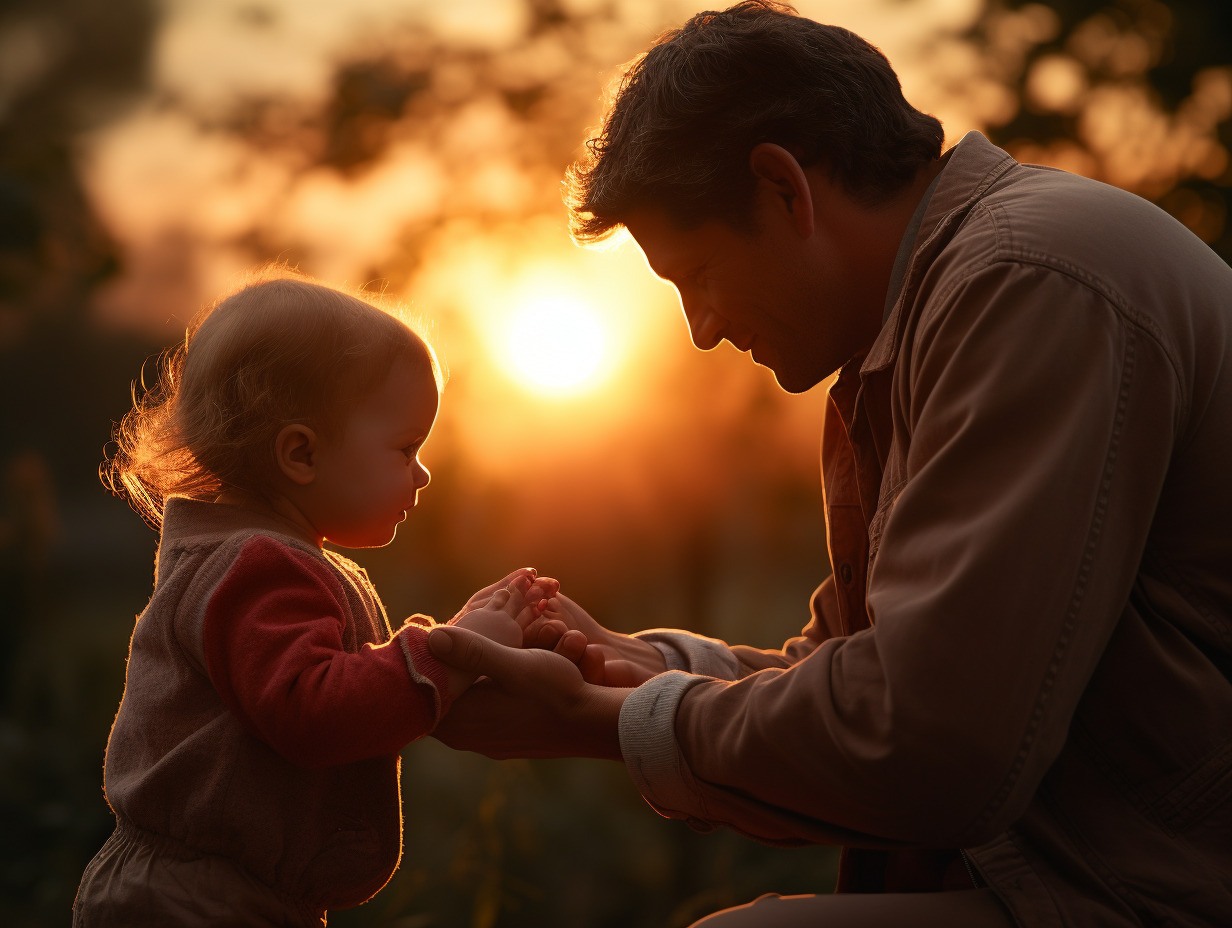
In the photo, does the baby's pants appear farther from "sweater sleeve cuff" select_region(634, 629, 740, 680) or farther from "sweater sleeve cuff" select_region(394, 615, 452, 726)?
"sweater sleeve cuff" select_region(634, 629, 740, 680)

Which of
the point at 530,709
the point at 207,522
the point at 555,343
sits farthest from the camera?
the point at 555,343

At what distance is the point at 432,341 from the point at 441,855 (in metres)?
2.97

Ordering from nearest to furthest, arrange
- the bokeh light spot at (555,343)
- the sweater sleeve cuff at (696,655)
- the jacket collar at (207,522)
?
the jacket collar at (207,522) < the sweater sleeve cuff at (696,655) < the bokeh light spot at (555,343)

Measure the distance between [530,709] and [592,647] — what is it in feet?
0.88

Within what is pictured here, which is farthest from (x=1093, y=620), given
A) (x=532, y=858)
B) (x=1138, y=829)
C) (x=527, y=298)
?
(x=532, y=858)

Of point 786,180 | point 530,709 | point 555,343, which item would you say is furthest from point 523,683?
point 555,343

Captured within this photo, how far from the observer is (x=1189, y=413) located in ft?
4.84

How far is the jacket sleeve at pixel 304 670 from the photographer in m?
1.55

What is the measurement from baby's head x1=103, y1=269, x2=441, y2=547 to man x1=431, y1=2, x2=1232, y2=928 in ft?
1.11

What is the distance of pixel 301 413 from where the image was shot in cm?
181

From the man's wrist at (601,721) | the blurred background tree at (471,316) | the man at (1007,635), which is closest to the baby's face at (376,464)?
the man at (1007,635)

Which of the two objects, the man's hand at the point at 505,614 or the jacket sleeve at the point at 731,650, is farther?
the jacket sleeve at the point at 731,650

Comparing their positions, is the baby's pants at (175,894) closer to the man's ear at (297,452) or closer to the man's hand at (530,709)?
the man's hand at (530,709)

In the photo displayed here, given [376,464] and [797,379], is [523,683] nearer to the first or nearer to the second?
[376,464]
